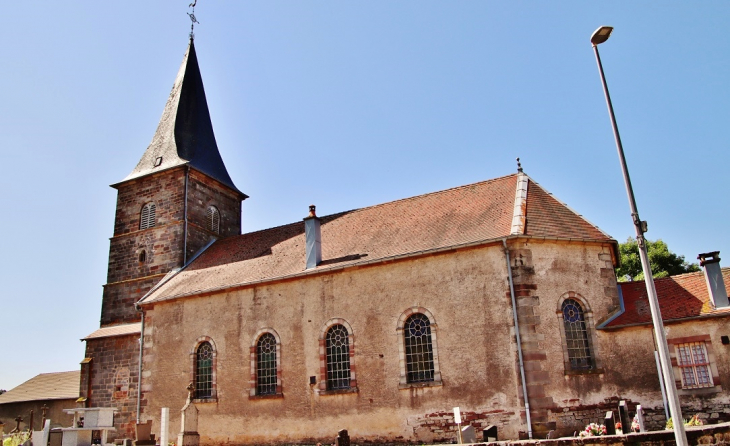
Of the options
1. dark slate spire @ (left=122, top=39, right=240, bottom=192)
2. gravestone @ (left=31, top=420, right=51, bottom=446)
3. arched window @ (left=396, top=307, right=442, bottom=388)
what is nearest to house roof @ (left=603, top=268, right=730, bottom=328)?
arched window @ (left=396, top=307, right=442, bottom=388)

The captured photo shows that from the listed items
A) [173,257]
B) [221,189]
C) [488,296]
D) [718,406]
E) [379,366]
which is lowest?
[718,406]

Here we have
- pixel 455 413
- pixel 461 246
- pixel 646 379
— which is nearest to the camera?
pixel 455 413

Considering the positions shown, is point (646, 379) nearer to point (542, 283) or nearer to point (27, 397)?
point (542, 283)

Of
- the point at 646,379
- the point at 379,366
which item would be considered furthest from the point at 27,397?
the point at 646,379

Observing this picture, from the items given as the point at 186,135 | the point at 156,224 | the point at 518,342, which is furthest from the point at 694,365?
the point at 186,135

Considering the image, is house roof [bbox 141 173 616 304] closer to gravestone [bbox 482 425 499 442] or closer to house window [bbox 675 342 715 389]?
house window [bbox 675 342 715 389]

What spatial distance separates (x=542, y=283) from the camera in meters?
15.3

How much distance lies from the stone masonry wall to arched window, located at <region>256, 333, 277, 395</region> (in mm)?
5733

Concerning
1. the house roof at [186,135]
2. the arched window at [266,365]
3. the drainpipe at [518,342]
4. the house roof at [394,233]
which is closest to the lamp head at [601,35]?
the house roof at [394,233]

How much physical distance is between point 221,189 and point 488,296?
15.6 meters

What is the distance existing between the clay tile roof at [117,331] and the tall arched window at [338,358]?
333 inches

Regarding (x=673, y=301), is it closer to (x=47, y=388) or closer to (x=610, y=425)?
(x=610, y=425)

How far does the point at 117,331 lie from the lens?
22.5 m

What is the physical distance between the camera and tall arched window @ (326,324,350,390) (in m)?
16.8
